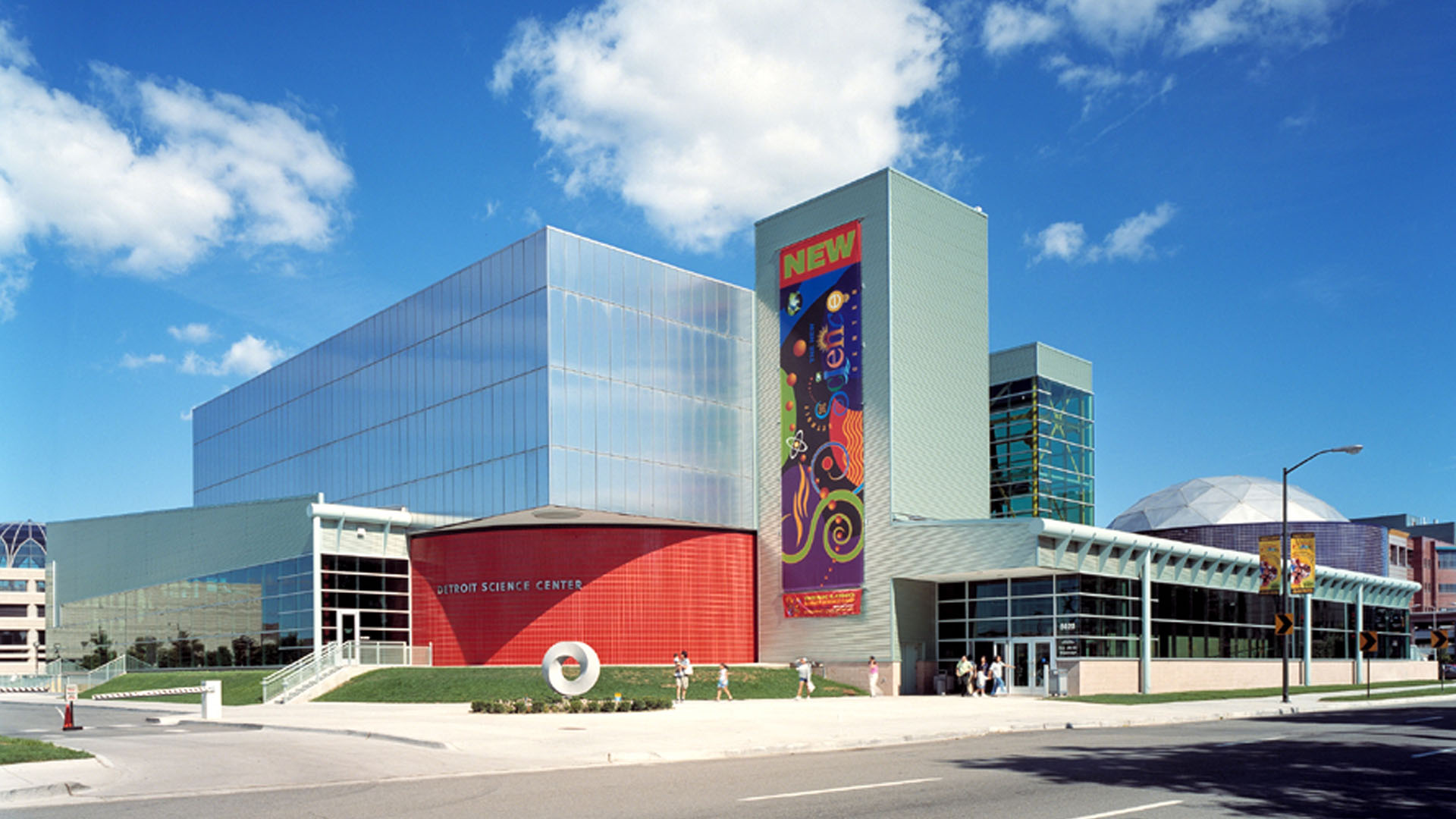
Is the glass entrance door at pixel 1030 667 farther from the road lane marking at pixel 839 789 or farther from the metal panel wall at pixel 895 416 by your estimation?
the road lane marking at pixel 839 789

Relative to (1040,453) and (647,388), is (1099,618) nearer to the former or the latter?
(647,388)

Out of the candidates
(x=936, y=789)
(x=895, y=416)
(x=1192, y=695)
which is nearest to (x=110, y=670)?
(x=895, y=416)

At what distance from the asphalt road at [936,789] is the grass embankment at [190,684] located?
77.0ft

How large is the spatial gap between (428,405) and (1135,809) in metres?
42.8

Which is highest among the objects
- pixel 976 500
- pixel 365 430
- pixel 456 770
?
pixel 365 430

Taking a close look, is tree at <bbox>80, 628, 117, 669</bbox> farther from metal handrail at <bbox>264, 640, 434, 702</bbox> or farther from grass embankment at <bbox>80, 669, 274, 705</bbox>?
metal handrail at <bbox>264, 640, 434, 702</bbox>

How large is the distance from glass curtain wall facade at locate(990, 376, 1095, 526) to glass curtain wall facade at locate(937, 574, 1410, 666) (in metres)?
13.4

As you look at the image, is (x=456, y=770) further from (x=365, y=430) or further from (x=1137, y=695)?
(x=365, y=430)

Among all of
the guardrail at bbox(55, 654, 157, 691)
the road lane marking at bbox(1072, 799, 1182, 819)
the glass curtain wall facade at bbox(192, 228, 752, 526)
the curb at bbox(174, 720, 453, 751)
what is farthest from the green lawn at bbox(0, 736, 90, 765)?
the guardrail at bbox(55, 654, 157, 691)

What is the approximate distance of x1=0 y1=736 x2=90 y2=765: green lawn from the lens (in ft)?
56.2

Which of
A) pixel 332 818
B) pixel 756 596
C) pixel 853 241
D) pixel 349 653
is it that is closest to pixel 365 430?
pixel 349 653

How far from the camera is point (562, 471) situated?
43688mm

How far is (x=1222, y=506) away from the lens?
7319 cm

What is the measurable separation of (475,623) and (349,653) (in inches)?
187
